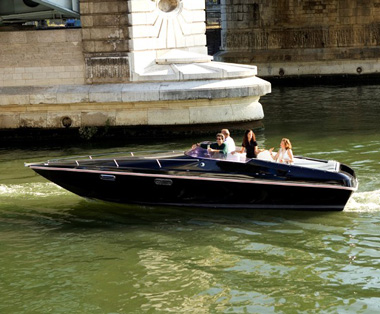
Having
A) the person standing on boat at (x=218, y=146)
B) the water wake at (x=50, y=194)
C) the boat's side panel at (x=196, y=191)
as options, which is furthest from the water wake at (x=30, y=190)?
the person standing on boat at (x=218, y=146)

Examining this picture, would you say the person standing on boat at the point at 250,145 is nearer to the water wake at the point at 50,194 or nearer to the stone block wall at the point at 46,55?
the water wake at the point at 50,194

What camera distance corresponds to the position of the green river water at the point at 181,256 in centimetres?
809

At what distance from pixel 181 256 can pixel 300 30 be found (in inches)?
889

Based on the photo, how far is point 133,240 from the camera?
10.1 m

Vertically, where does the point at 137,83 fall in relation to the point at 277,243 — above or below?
above

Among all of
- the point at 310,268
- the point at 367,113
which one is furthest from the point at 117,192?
the point at 367,113

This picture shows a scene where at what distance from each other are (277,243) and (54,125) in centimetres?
887

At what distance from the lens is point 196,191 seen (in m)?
11.2

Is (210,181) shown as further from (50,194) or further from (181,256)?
(50,194)

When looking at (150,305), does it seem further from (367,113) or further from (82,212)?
(367,113)

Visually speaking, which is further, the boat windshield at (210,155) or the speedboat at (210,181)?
the boat windshield at (210,155)

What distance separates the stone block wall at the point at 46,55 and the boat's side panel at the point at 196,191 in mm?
6196

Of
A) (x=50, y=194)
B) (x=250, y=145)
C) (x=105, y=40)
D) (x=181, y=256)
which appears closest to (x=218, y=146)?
(x=250, y=145)

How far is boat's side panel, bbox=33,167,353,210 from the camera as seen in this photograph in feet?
36.1
